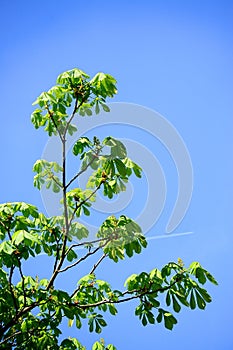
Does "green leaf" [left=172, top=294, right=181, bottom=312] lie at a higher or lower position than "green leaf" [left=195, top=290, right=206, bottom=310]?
lower

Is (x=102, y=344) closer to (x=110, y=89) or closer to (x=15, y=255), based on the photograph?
(x=15, y=255)

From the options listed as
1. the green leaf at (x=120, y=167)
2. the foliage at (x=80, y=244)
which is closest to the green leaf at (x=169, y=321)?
the foliage at (x=80, y=244)

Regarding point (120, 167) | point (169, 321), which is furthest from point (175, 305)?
point (120, 167)

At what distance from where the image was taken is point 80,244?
3422 mm

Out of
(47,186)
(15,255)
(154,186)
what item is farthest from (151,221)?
(15,255)

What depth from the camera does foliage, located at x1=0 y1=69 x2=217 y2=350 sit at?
315cm

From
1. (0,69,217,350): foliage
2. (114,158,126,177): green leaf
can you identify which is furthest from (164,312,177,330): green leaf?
(114,158,126,177): green leaf

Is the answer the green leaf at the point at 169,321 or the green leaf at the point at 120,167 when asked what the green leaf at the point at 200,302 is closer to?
the green leaf at the point at 169,321

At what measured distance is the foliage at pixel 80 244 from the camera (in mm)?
3152

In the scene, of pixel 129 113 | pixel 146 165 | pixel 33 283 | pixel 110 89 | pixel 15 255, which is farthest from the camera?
pixel 129 113

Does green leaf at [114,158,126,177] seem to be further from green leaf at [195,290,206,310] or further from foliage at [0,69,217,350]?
green leaf at [195,290,206,310]

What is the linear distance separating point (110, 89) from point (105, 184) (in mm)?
736

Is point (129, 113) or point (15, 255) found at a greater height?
point (129, 113)

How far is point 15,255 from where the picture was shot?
3.07 meters
